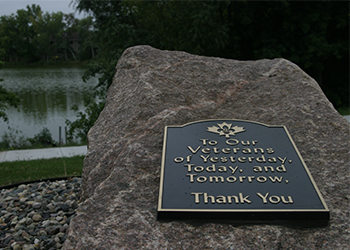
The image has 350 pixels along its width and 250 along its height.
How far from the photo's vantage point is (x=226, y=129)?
2.82m

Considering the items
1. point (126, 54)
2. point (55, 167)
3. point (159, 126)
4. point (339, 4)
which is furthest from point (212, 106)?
point (339, 4)

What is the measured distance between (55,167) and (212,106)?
13.3 feet

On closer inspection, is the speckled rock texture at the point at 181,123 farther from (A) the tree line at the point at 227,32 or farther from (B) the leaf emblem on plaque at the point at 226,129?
(A) the tree line at the point at 227,32

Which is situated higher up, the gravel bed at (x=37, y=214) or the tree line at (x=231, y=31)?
the tree line at (x=231, y=31)

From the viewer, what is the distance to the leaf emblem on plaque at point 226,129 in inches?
109

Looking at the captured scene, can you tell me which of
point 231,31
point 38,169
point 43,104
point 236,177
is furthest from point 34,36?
point 236,177

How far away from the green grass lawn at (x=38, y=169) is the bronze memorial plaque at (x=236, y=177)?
3.42 m

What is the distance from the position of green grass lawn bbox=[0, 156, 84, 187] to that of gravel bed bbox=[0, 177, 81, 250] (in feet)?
1.64

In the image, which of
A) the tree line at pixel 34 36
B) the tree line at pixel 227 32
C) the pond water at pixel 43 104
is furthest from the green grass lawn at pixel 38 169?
the tree line at pixel 34 36

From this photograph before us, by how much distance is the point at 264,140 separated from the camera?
271 centimetres

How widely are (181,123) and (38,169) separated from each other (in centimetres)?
403

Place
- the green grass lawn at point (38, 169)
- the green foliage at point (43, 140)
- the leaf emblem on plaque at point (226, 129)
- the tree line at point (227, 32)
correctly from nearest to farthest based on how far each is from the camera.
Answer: the leaf emblem on plaque at point (226, 129) < the green grass lawn at point (38, 169) < the green foliage at point (43, 140) < the tree line at point (227, 32)

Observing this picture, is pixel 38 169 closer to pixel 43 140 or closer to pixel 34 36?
pixel 43 140

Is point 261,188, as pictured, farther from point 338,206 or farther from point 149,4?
point 149,4
